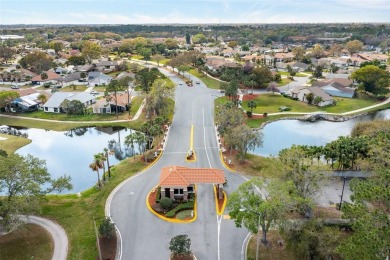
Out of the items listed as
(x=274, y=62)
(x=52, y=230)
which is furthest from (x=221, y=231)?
(x=274, y=62)

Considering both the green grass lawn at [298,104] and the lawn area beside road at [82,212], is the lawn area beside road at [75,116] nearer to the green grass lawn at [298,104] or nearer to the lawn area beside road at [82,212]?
the lawn area beside road at [82,212]

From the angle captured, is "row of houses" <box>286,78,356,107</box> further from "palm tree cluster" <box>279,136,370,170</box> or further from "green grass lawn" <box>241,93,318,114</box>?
"palm tree cluster" <box>279,136,370,170</box>

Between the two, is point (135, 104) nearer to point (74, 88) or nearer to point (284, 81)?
point (74, 88)

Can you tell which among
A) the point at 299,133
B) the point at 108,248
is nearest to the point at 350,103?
the point at 299,133

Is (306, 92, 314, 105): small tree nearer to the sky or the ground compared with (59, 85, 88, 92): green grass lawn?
nearer to the sky

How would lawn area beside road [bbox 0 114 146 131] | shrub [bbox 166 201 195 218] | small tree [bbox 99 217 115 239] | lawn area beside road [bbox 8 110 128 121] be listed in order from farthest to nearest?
lawn area beside road [bbox 8 110 128 121] < lawn area beside road [bbox 0 114 146 131] < shrub [bbox 166 201 195 218] < small tree [bbox 99 217 115 239]

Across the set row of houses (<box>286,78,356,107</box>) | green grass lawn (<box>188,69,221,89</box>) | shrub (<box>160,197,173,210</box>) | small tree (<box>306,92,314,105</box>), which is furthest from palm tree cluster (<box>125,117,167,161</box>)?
row of houses (<box>286,78,356,107</box>)

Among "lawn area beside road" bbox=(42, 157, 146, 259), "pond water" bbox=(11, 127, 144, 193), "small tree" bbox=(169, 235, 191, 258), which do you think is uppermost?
"small tree" bbox=(169, 235, 191, 258)
